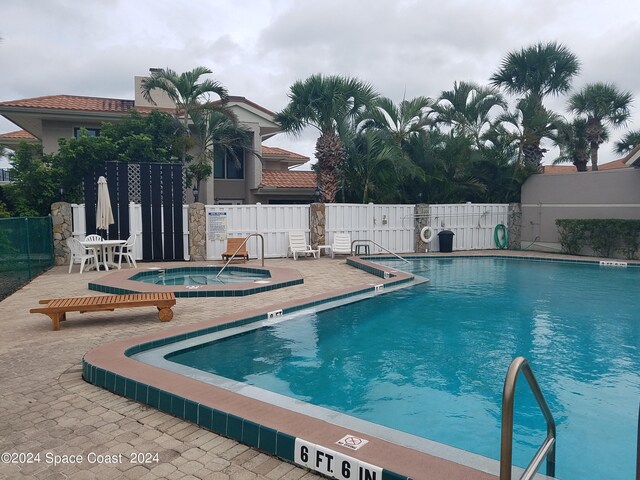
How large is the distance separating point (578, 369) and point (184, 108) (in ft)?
55.8

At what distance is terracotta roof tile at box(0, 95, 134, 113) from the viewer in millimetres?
19484

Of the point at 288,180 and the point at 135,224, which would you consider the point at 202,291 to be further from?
the point at 288,180

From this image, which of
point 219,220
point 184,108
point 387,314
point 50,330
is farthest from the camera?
point 184,108

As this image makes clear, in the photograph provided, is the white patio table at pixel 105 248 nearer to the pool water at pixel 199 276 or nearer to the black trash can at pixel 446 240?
the pool water at pixel 199 276

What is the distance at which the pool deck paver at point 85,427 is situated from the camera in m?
3.11

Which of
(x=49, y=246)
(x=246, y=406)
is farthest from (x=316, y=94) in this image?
(x=246, y=406)

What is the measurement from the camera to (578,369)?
19.3 feet

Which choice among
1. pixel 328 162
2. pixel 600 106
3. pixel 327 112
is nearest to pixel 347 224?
pixel 328 162

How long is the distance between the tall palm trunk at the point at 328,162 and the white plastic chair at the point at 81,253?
848 cm

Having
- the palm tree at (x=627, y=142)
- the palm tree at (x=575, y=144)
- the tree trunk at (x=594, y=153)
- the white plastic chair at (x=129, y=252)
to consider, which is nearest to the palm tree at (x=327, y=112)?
the white plastic chair at (x=129, y=252)

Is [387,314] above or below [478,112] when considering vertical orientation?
below

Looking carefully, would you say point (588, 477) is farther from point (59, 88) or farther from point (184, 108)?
point (59, 88)

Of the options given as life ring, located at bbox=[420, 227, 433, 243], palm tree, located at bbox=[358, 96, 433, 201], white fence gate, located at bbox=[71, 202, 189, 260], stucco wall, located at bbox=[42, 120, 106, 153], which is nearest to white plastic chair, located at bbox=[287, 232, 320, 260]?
white fence gate, located at bbox=[71, 202, 189, 260]

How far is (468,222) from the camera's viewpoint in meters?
20.0
